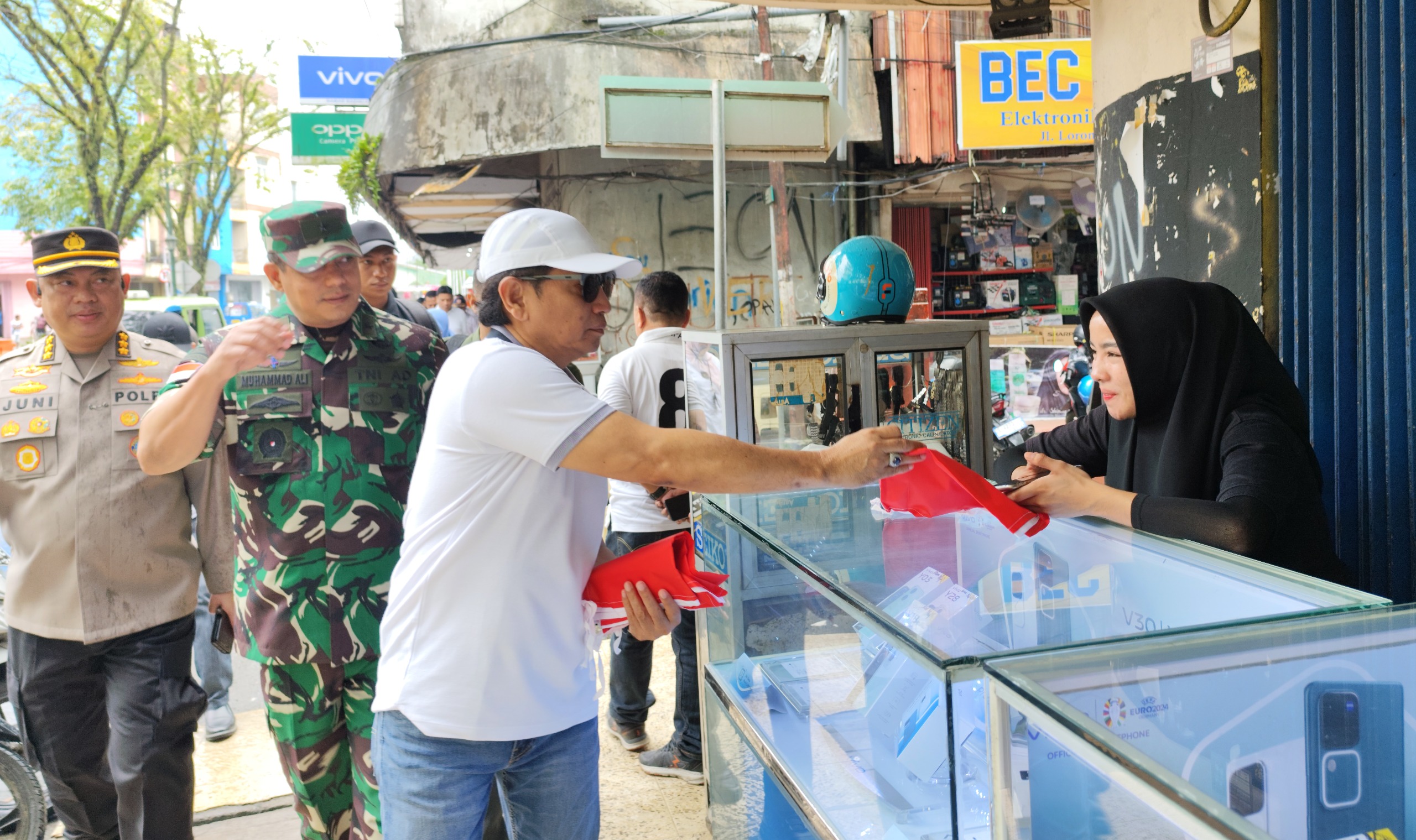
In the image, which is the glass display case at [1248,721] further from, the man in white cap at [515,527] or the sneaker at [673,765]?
the sneaker at [673,765]

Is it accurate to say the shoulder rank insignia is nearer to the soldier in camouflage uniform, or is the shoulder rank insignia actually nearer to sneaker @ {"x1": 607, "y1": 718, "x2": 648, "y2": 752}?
the soldier in camouflage uniform

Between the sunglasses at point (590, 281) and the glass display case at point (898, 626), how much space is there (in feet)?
2.30

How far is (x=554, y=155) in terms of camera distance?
11891 mm

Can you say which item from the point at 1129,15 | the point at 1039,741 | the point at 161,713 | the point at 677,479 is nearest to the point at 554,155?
the point at 1129,15

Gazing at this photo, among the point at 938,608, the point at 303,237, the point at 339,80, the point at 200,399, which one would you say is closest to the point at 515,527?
the point at 938,608

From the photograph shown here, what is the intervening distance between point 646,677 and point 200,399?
8.10ft

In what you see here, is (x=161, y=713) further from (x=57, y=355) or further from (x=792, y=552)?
(x=792, y=552)

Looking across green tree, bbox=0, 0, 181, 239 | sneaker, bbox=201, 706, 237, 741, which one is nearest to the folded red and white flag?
sneaker, bbox=201, 706, 237, 741

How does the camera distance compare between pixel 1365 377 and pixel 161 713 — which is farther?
pixel 161 713

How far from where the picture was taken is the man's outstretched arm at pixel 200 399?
7.68 feet

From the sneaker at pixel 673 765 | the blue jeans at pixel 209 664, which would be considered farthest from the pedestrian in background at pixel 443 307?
the sneaker at pixel 673 765

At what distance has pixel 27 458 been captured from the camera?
2.95 m

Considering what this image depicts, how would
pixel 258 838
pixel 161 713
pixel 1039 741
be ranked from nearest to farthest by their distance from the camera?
1. pixel 1039 741
2. pixel 161 713
3. pixel 258 838

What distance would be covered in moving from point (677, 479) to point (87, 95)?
18.4m
